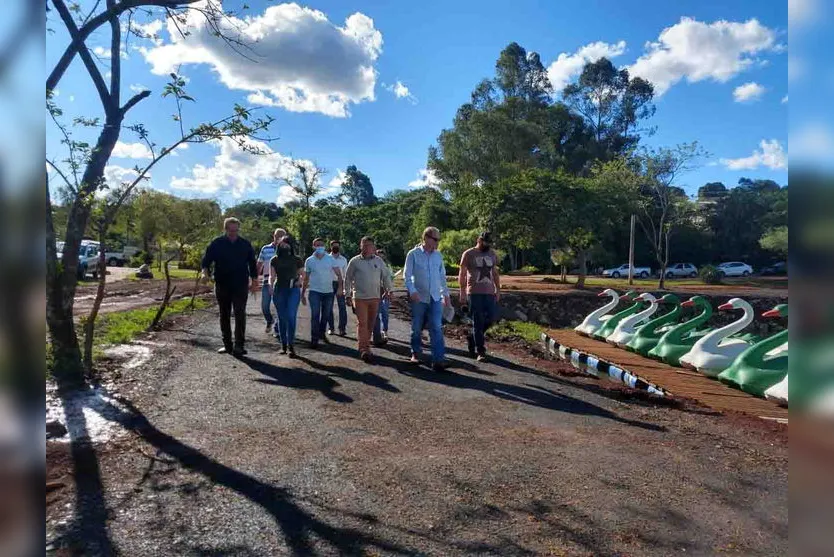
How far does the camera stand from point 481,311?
8711 millimetres

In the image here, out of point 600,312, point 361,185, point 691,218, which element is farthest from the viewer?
Answer: point 361,185

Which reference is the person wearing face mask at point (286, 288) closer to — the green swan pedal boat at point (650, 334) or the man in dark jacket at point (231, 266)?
the man in dark jacket at point (231, 266)

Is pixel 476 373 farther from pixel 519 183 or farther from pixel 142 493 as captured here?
pixel 519 183

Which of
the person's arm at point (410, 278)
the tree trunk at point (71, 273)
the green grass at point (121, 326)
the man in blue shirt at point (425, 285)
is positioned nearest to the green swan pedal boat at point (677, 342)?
the man in blue shirt at point (425, 285)

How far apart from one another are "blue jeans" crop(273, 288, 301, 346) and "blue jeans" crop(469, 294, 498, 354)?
261 centimetres

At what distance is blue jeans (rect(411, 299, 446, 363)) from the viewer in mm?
7973

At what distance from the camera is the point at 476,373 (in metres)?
7.92

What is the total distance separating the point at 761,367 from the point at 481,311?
3.67m

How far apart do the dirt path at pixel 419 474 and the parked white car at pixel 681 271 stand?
44.3m

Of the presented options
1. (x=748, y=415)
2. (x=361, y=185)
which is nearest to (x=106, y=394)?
(x=748, y=415)

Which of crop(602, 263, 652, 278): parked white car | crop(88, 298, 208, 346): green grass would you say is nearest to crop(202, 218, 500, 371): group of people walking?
crop(88, 298, 208, 346): green grass

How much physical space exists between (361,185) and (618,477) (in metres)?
85.2

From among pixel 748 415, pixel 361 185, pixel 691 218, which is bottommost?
pixel 748 415

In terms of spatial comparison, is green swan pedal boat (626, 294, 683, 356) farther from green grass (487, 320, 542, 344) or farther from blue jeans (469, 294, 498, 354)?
blue jeans (469, 294, 498, 354)
